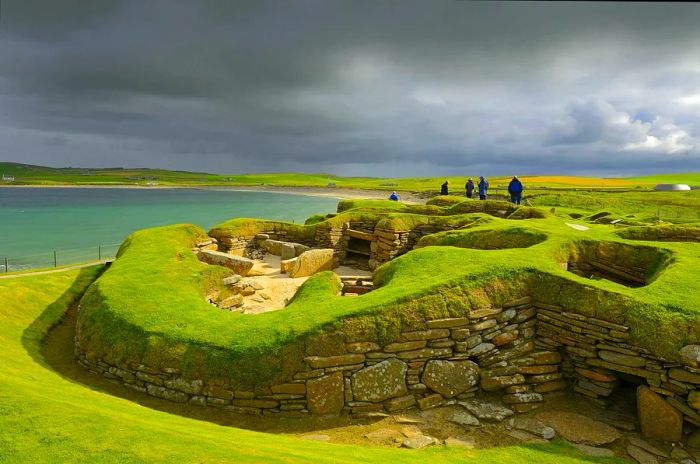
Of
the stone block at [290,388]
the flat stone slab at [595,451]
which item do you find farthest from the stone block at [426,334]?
the flat stone slab at [595,451]

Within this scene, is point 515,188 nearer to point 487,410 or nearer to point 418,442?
point 487,410

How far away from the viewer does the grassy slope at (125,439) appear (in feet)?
16.1

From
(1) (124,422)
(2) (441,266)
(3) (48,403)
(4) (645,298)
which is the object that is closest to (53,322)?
(3) (48,403)

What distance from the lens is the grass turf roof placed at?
8.06 meters

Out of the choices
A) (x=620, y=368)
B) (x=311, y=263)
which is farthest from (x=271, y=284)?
(x=620, y=368)

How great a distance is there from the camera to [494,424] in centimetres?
802

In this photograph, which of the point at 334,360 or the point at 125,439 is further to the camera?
the point at 334,360

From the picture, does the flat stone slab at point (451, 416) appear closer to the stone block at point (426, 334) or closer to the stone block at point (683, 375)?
the stone block at point (426, 334)

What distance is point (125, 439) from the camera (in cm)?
520

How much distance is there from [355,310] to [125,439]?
460cm

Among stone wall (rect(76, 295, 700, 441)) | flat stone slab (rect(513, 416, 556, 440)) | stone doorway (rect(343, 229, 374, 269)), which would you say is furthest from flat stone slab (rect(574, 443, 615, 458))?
stone doorway (rect(343, 229, 374, 269))

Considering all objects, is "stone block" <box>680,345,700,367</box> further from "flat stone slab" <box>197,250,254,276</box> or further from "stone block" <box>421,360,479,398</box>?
"flat stone slab" <box>197,250,254,276</box>

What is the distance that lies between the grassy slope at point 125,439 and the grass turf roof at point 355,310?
1.20m

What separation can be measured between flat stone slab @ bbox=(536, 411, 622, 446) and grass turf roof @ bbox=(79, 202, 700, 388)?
5.91 feet
